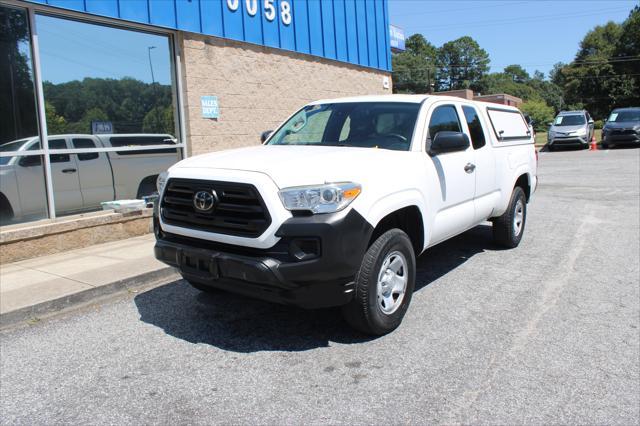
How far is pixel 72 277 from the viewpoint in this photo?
5973 millimetres

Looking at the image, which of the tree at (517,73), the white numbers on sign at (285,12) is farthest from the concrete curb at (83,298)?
the tree at (517,73)

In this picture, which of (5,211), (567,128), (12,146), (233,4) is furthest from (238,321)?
(567,128)

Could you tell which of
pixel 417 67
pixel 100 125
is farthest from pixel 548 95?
pixel 100 125

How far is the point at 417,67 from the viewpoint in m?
111

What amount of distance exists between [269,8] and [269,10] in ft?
0.12


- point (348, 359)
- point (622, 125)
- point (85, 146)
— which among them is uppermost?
point (622, 125)

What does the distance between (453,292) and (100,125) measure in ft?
19.3

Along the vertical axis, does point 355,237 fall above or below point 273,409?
above

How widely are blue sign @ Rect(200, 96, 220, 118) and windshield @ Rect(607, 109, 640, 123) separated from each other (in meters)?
20.6

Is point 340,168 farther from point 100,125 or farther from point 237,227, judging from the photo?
point 100,125

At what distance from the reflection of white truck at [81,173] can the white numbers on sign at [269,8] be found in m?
2.73

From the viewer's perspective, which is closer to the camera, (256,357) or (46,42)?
(256,357)

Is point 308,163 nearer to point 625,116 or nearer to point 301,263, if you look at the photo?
point 301,263

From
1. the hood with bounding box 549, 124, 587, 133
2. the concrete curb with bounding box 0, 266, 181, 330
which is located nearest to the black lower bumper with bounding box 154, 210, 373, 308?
the concrete curb with bounding box 0, 266, 181, 330
